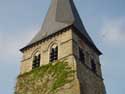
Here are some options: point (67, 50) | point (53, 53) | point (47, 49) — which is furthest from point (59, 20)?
point (67, 50)

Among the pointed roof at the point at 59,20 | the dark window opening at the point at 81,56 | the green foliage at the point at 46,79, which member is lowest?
the green foliage at the point at 46,79

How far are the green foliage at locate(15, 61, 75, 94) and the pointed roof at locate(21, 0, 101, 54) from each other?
3669 millimetres

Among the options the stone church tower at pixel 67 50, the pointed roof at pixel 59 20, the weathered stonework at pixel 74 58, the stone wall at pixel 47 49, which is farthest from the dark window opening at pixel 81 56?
the pointed roof at pixel 59 20

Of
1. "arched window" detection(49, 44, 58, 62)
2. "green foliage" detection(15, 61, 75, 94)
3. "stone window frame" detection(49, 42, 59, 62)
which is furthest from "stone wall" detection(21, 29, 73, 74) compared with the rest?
"green foliage" detection(15, 61, 75, 94)

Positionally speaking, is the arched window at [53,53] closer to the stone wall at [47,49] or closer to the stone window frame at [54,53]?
the stone window frame at [54,53]

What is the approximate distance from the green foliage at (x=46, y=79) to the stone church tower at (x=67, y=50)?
2.21 feet

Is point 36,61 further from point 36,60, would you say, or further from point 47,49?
point 47,49

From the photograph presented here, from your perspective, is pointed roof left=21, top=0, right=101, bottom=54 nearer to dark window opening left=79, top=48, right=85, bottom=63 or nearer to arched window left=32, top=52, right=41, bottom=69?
arched window left=32, top=52, right=41, bottom=69

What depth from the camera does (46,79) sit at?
21.2m

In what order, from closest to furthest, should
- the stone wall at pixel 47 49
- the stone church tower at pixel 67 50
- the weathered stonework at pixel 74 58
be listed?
the weathered stonework at pixel 74 58 < the stone church tower at pixel 67 50 < the stone wall at pixel 47 49

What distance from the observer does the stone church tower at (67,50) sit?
2150 cm

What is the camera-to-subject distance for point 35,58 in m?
24.2

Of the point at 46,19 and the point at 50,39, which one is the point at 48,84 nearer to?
the point at 50,39

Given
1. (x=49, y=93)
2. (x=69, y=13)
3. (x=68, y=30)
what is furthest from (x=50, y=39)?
(x=49, y=93)
